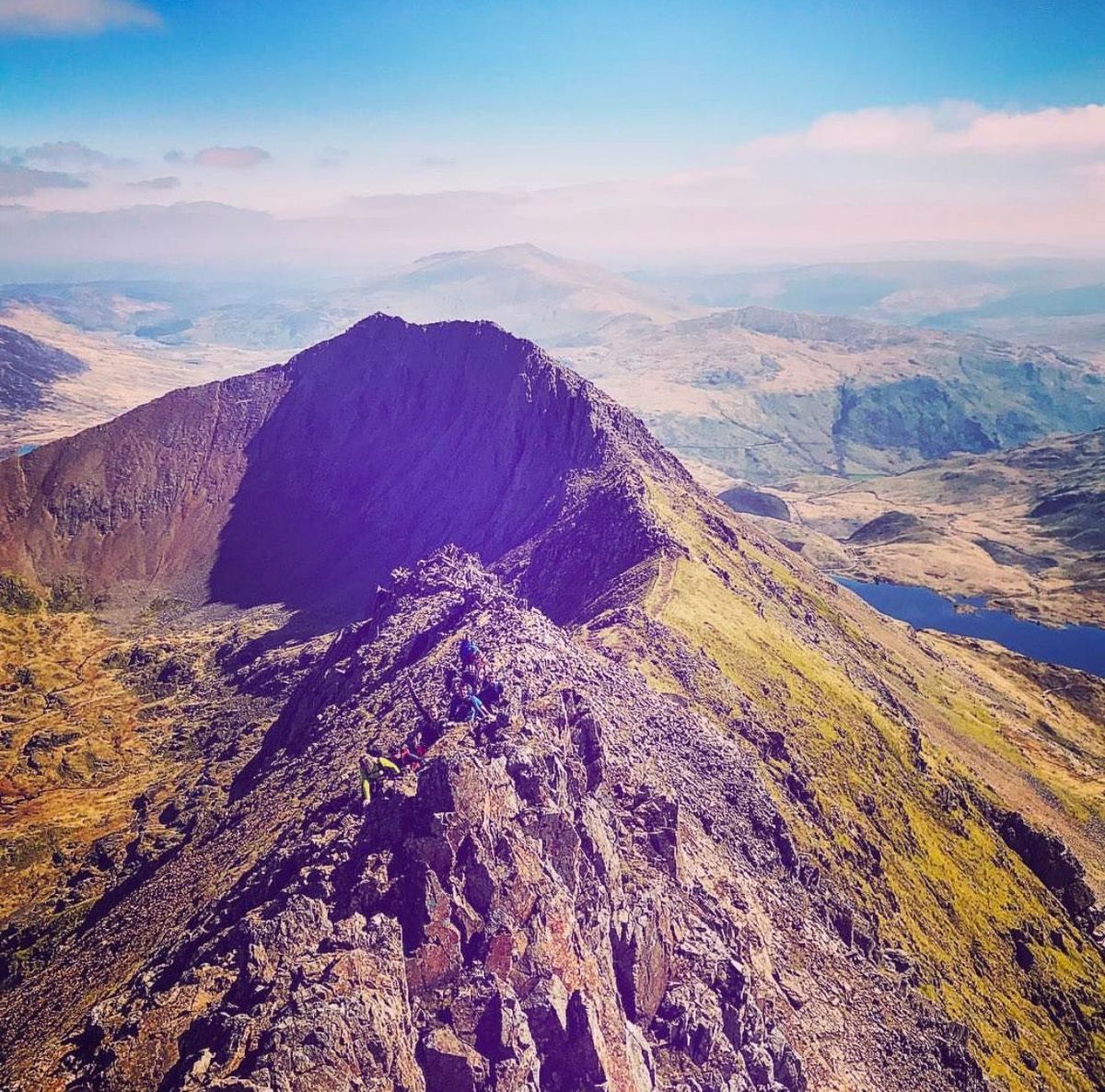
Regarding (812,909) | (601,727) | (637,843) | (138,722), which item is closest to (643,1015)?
(637,843)

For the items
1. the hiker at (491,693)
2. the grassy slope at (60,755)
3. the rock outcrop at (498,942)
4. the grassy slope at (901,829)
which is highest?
the hiker at (491,693)

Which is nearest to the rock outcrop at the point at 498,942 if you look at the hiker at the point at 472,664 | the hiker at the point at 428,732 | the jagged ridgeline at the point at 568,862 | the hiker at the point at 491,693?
the jagged ridgeline at the point at 568,862

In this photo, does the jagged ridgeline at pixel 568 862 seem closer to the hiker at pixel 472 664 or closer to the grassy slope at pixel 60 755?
the grassy slope at pixel 60 755

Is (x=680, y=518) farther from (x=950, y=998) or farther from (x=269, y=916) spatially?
(x=269, y=916)

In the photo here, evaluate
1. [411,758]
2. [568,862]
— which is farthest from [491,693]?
[568,862]

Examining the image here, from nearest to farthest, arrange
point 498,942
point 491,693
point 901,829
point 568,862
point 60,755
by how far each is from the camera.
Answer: point 498,942 < point 568,862 < point 491,693 < point 901,829 < point 60,755

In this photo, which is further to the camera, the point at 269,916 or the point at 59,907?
the point at 59,907

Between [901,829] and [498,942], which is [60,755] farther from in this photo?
[901,829]
